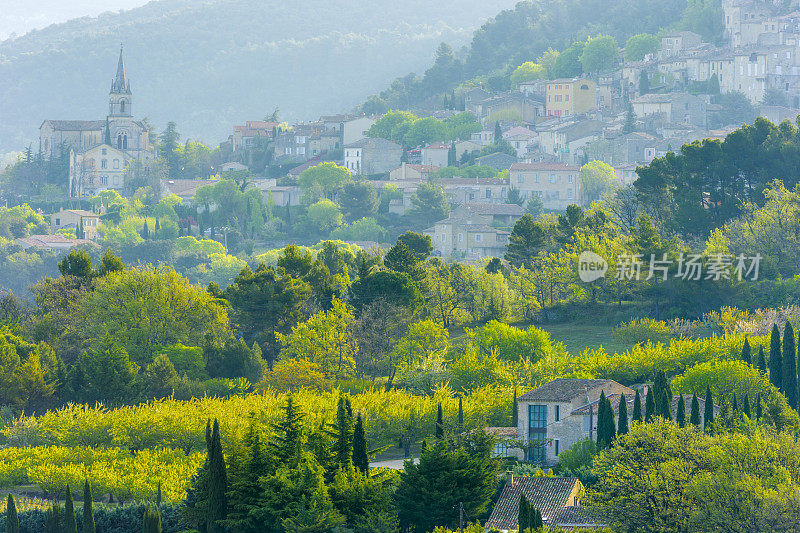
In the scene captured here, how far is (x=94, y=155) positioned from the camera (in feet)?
540

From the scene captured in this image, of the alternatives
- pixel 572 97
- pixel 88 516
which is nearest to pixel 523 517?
pixel 88 516

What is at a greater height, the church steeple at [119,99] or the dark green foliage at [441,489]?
the church steeple at [119,99]

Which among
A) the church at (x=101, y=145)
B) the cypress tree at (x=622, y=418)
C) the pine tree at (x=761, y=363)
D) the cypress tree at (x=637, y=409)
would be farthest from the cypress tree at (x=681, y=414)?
the church at (x=101, y=145)

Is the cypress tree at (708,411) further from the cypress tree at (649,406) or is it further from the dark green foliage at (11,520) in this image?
the dark green foliage at (11,520)

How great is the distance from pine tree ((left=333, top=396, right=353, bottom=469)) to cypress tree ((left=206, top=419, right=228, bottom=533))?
3819 mm

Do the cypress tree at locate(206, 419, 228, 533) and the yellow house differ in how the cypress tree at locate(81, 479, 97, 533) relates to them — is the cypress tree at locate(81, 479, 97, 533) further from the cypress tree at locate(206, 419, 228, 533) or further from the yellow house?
the yellow house

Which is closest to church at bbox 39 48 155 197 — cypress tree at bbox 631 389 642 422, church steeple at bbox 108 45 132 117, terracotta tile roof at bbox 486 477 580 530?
church steeple at bbox 108 45 132 117

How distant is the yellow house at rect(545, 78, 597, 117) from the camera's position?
15600 cm

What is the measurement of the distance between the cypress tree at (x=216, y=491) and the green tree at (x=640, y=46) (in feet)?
405

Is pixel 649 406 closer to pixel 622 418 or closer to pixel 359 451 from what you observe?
pixel 622 418

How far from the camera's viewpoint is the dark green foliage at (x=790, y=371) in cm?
6197

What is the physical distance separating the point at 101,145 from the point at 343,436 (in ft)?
391

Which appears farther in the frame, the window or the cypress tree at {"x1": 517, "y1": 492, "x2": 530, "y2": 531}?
the window

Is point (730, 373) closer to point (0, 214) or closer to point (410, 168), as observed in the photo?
point (410, 168)
